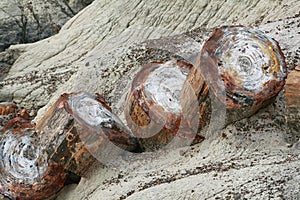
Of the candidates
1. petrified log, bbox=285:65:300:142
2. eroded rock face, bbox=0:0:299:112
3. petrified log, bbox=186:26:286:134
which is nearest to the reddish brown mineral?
petrified log, bbox=186:26:286:134

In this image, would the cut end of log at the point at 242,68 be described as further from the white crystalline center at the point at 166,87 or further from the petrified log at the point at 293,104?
the white crystalline center at the point at 166,87

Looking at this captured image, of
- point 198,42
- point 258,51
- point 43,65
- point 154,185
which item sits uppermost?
point 258,51

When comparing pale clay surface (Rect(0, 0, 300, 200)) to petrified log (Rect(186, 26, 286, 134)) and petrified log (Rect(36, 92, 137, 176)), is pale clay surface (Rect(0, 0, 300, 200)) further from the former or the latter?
petrified log (Rect(186, 26, 286, 134))

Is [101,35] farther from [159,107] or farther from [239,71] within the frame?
[239,71]

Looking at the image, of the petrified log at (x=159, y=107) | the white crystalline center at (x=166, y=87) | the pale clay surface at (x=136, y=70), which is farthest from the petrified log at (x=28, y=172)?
the white crystalline center at (x=166, y=87)

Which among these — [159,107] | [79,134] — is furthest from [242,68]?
[79,134]

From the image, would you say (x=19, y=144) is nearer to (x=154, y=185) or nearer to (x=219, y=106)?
(x=154, y=185)

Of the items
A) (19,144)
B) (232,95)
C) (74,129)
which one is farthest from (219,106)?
(19,144)
